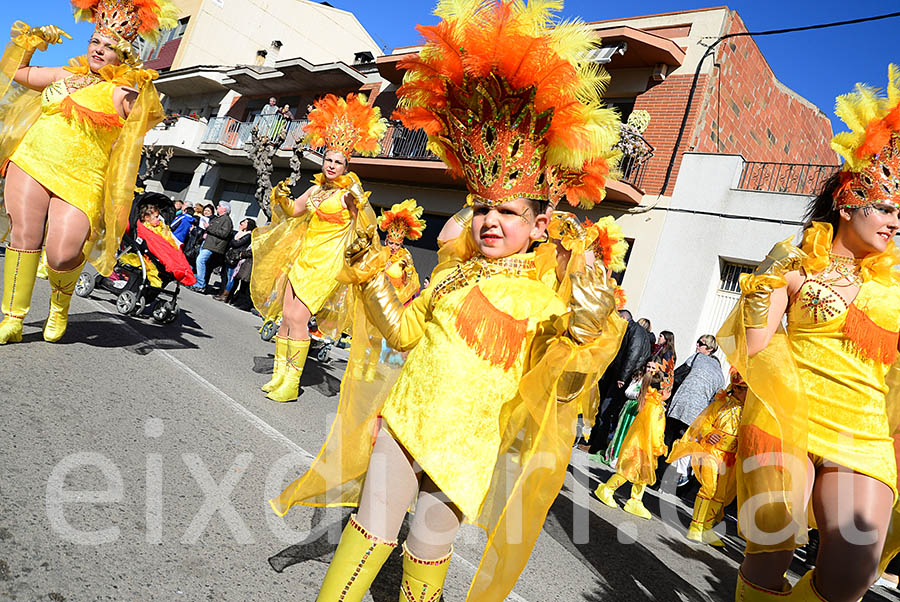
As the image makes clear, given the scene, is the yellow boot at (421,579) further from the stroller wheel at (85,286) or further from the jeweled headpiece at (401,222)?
the stroller wheel at (85,286)

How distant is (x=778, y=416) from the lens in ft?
7.51

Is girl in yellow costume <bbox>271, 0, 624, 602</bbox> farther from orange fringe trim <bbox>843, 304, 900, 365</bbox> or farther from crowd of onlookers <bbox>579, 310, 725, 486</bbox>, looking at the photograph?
crowd of onlookers <bbox>579, 310, 725, 486</bbox>

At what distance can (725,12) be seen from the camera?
12.2m

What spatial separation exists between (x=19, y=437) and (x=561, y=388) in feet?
7.58

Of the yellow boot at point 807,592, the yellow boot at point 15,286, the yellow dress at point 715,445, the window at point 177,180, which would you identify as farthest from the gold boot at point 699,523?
the window at point 177,180

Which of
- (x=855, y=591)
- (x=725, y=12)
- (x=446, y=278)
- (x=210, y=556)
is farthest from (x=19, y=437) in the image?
(x=725, y=12)

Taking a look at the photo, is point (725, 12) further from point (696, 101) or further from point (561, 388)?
point (561, 388)

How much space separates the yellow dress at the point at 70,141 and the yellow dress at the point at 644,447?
4.55 meters

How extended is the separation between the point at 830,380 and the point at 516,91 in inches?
66.1

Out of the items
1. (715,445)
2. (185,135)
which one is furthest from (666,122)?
(185,135)

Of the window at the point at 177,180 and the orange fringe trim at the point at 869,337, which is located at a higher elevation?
the window at the point at 177,180

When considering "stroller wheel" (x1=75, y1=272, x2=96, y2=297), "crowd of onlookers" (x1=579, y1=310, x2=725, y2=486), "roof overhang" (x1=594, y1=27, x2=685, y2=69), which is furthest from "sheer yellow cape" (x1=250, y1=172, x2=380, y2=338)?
"roof overhang" (x1=594, y1=27, x2=685, y2=69)

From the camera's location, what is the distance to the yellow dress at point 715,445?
14.2 ft

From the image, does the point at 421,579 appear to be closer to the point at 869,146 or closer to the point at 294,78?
the point at 869,146
